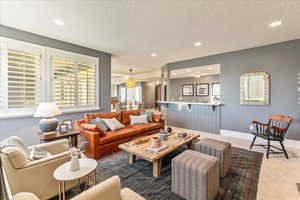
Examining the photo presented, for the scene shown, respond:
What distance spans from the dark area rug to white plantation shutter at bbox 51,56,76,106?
2071mm

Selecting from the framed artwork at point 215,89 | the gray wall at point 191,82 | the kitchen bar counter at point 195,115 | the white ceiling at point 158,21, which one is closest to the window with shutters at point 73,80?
the white ceiling at point 158,21

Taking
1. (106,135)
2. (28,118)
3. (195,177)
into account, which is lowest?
(195,177)

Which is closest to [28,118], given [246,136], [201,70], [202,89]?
[246,136]

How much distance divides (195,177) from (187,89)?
7.72 metres

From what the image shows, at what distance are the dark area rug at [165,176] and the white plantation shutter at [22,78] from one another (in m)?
2.24

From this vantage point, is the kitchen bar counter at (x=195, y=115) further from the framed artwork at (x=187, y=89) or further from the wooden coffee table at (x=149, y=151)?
the framed artwork at (x=187, y=89)

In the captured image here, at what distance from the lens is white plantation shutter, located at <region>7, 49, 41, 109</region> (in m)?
2.87

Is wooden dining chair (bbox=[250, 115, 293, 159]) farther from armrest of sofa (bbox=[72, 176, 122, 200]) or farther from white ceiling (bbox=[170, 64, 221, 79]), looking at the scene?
armrest of sofa (bbox=[72, 176, 122, 200])

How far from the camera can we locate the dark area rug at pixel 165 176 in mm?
1793

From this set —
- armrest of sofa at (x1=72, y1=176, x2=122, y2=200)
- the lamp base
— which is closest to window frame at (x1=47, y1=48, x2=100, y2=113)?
the lamp base

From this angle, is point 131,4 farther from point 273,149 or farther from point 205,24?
point 273,149

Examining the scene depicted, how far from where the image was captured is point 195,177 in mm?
1601

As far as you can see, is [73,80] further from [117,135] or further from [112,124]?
[117,135]

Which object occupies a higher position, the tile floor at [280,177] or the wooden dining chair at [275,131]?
the wooden dining chair at [275,131]
